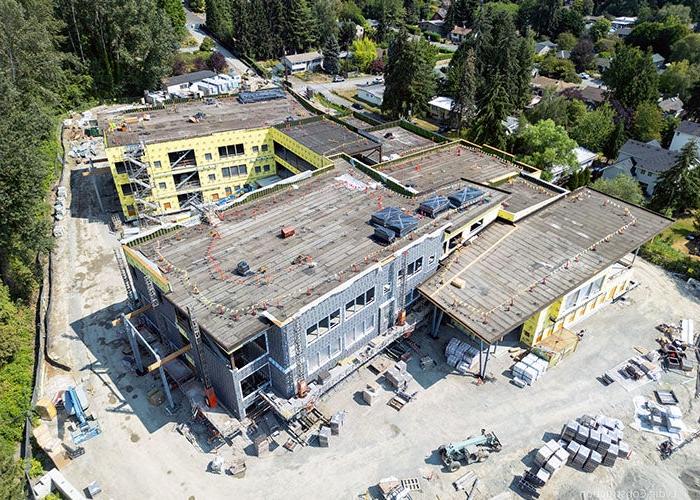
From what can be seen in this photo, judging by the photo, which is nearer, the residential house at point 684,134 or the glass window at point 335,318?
the glass window at point 335,318

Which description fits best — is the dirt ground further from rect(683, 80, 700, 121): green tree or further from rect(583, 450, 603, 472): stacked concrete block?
rect(683, 80, 700, 121): green tree

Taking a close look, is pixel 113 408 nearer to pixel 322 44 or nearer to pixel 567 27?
pixel 322 44

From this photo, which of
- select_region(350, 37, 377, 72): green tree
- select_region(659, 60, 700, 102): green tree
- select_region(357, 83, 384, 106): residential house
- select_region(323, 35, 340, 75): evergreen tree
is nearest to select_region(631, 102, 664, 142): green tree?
select_region(659, 60, 700, 102): green tree

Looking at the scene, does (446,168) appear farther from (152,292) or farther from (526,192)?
(152,292)

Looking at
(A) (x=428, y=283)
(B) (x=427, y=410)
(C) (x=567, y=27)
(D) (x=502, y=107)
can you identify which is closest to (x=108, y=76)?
(D) (x=502, y=107)

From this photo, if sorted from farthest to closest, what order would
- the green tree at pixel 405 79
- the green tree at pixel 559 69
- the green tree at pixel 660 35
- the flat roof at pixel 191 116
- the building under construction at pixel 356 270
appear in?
the green tree at pixel 660 35, the green tree at pixel 559 69, the green tree at pixel 405 79, the flat roof at pixel 191 116, the building under construction at pixel 356 270

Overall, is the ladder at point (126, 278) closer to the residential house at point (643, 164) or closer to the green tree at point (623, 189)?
the green tree at point (623, 189)

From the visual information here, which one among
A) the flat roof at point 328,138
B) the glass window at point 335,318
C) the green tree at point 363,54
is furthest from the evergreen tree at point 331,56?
the glass window at point 335,318
